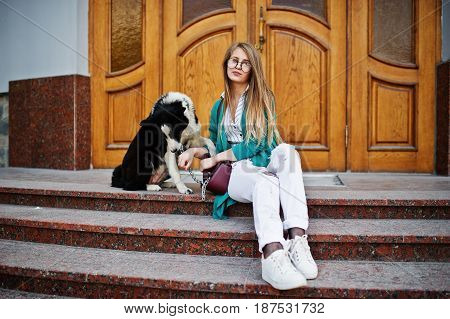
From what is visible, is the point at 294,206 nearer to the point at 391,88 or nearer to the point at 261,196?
the point at 261,196

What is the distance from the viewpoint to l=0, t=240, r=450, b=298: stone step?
1.94m

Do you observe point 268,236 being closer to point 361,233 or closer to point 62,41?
point 361,233

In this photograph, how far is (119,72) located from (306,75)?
7.03ft

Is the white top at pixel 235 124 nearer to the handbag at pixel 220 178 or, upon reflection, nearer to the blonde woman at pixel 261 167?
the blonde woman at pixel 261 167

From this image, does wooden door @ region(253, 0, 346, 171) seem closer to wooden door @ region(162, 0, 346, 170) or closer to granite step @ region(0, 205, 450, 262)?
wooden door @ region(162, 0, 346, 170)

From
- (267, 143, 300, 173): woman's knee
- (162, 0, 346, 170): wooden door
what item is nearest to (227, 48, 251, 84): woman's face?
(267, 143, 300, 173): woman's knee

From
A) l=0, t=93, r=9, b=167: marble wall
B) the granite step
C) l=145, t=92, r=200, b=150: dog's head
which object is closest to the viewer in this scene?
the granite step

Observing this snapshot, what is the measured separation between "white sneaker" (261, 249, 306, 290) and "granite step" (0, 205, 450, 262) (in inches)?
15.8

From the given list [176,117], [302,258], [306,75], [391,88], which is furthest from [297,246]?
[391,88]

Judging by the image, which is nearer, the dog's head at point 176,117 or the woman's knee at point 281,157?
the woman's knee at point 281,157

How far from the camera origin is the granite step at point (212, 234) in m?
2.30

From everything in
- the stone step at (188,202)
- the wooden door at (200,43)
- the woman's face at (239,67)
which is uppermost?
the wooden door at (200,43)

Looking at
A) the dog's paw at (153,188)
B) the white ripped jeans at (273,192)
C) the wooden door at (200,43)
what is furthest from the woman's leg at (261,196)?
the wooden door at (200,43)

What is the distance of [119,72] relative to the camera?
15.1 ft
